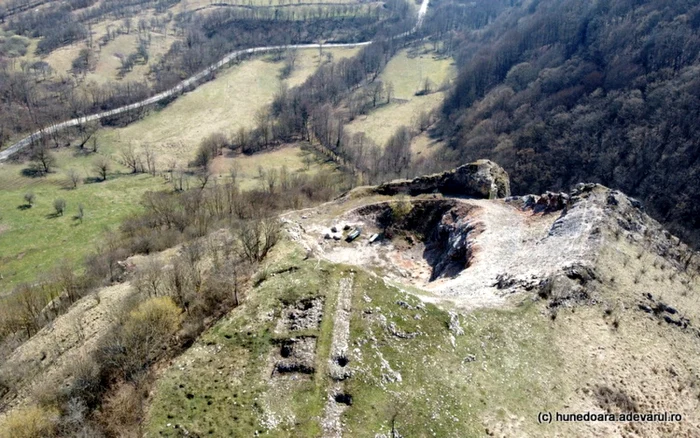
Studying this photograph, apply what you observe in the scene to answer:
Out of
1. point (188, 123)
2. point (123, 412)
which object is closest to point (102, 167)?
point (188, 123)

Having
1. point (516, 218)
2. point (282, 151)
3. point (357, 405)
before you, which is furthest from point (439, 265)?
point (282, 151)

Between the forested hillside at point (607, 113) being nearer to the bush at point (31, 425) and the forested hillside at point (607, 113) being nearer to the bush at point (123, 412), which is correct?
the bush at point (123, 412)

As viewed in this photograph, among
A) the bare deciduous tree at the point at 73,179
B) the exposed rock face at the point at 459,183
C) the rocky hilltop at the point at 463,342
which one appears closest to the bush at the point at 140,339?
the rocky hilltop at the point at 463,342

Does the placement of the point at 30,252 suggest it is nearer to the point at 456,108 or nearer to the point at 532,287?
the point at 532,287

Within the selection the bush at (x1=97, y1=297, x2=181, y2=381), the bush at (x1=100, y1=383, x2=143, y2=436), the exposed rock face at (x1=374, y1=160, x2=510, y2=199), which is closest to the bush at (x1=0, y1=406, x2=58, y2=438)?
the bush at (x1=100, y1=383, x2=143, y2=436)

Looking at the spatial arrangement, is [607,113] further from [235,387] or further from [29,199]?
[29,199]

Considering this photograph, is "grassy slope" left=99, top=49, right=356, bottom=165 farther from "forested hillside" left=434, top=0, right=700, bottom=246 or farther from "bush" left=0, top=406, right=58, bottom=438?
"bush" left=0, top=406, right=58, bottom=438
